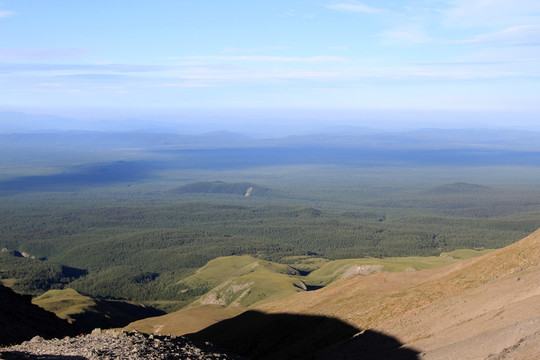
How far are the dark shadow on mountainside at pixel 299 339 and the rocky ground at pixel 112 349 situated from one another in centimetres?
880

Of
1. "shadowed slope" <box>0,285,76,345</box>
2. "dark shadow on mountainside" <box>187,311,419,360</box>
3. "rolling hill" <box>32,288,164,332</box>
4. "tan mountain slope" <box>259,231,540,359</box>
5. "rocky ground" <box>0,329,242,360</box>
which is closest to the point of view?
"rocky ground" <box>0,329,242,360</box>

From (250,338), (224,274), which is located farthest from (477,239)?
(250,338)

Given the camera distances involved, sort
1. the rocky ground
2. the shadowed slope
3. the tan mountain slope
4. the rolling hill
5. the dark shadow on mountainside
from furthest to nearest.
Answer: the rolling hill
the shadowed slope
the dark shadow on mountainside
the tan mountain slope
the rocky ground

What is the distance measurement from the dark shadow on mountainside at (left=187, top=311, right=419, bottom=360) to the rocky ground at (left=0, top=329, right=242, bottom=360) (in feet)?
28.9

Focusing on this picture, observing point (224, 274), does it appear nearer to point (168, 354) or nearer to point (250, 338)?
point (250, 338)

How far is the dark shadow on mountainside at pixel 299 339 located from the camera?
112ft

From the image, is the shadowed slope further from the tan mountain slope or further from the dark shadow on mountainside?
the tan mountain slope

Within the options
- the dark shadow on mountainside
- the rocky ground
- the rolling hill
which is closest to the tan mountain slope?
the dark shadow on mountainside

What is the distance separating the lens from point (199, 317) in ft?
221

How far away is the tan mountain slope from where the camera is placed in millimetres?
27719

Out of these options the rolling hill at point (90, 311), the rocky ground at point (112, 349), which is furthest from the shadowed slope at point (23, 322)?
the rolling hill at point (90, 311)

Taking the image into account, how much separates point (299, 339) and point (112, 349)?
19.8 meters

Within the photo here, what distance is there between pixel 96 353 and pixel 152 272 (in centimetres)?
13487

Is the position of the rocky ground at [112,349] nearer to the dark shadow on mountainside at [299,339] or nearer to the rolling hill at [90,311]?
the dark shadow on mountainside at [299,339]
